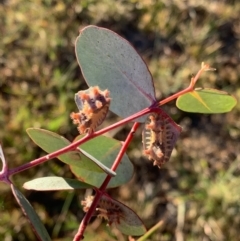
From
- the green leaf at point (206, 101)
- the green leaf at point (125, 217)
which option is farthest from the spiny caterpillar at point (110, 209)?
the green leaf at point (206, 101)

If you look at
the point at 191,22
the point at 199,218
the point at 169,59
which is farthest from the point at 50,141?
the point at 191,22

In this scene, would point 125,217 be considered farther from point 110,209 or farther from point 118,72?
point 118,72

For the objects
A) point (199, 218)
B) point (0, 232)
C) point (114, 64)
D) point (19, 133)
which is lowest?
point (199, 218)

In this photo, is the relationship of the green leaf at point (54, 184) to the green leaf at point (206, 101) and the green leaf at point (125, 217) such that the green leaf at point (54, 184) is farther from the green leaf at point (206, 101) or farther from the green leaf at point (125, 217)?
the green leaf at point (206, 101)

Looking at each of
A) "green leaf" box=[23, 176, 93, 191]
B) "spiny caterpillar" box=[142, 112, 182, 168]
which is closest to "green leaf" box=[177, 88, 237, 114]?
"spiny caterpillar" box=[142, 112, 182, 168]

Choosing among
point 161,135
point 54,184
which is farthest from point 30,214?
point 161,135

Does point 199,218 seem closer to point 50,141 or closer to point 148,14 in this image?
point 148,14
